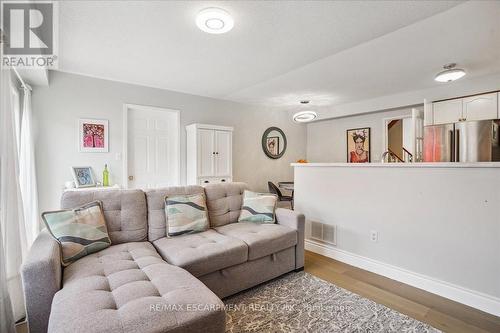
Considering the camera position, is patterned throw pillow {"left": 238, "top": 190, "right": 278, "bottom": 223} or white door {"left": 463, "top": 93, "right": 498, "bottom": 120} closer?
patterned throw pillow {"left": 238, "top": 190, "right": 278, "bottom": 223}

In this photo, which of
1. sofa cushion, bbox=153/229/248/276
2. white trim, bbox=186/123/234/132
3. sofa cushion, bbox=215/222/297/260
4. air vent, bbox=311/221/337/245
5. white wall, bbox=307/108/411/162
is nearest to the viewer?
sofa cushion, bbox=153/229/248/276

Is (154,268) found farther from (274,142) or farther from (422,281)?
(274,142)

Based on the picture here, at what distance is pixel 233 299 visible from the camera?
2145 mm

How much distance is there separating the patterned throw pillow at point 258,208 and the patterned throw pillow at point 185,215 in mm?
520

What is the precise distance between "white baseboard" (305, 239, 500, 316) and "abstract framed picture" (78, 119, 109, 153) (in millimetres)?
3400

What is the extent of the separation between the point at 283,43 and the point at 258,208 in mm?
1817

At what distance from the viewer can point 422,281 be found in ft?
7.73

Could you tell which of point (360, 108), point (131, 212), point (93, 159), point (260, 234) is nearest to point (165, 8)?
point (131, 212)

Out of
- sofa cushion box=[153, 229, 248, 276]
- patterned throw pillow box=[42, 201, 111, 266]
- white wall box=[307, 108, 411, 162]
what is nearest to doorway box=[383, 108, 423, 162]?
white wall box=[307, 108, 411, 162]

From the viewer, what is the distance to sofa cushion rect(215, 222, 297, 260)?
2.28 metres

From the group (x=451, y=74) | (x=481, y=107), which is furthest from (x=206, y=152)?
(x=481, y=107)

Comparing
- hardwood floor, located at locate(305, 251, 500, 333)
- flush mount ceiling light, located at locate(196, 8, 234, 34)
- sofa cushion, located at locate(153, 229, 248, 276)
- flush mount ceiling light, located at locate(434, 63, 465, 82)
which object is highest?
flush mount ceiling light, located at locate(196, 8, 234, 34)

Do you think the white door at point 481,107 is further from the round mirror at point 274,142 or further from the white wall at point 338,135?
the round mirror at point 274,142

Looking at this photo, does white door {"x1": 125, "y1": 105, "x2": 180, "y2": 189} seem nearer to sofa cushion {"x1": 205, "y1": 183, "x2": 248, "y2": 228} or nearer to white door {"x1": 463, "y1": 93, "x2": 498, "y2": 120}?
sofa cushion {"x1": 205, "y1": 183, "x2": 248, "y2": 228}
